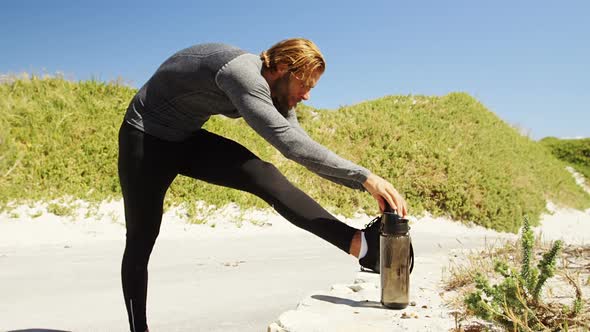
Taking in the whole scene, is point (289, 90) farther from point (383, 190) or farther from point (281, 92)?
point (383, 190)

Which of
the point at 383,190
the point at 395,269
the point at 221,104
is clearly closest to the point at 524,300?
the point at 395,269

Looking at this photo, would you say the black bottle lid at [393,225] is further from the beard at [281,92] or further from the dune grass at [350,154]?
the dune grass at [350,154]

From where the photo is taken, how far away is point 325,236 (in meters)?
2.67

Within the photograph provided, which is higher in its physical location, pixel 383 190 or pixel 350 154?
pixel 350 154

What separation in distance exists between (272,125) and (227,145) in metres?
0.56

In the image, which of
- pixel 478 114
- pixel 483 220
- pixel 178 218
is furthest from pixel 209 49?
pixel 478 114

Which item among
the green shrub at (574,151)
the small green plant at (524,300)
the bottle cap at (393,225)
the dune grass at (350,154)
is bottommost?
the small green plant at (524,300)

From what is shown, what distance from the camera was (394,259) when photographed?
2.79 m

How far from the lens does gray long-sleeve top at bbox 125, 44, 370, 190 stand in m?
2.43

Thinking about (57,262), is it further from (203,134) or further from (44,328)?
(203,134)

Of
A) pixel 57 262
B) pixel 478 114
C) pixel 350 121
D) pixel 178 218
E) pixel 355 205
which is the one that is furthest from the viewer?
pixel 478 114

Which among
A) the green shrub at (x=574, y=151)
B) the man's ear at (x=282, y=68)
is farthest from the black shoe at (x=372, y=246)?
the green shrub at (x=574, y=151)

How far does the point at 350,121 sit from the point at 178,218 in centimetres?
734

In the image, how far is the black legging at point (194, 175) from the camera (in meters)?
2.70
